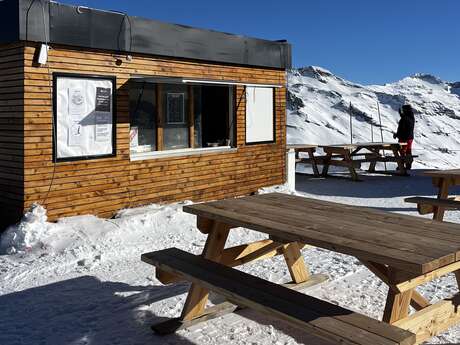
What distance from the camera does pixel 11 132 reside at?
6.95m

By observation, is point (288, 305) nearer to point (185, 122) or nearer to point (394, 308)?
point (394, 308)

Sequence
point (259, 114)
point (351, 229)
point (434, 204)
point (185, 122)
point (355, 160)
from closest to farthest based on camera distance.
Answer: point (351, 229), point (434, 204), point (185, 122), point (259, 114), point (355, 160)

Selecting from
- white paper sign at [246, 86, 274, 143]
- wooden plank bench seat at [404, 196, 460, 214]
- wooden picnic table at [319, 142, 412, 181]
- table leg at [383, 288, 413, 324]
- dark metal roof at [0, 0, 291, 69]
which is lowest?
table leg at [383, 288, 413, 324]

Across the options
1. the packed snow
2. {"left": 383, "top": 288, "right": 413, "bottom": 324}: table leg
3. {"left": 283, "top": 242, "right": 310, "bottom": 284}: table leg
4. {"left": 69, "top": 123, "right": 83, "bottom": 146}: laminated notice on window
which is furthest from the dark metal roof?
{"left": 383, "top": 288, "right": 413, "bottom": 324}: table leg

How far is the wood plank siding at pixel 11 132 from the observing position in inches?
267

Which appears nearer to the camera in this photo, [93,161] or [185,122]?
[93,161]

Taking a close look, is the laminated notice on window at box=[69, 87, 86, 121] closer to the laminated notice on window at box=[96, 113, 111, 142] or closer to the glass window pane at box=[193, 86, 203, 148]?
the laminated notice on window at box=[96, 113, 111, 142]

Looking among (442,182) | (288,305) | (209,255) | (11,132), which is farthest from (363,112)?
(288,305)

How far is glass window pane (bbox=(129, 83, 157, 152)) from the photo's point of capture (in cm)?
845

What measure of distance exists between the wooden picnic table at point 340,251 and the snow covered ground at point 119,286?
0.39 m

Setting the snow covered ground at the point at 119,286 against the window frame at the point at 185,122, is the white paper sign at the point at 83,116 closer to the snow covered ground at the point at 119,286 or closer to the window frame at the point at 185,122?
the window frame at the point at 185,122

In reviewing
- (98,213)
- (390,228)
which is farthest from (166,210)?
(390,228)

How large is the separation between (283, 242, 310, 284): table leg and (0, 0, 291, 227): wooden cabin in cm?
365

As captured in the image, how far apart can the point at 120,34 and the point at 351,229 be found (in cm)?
555
